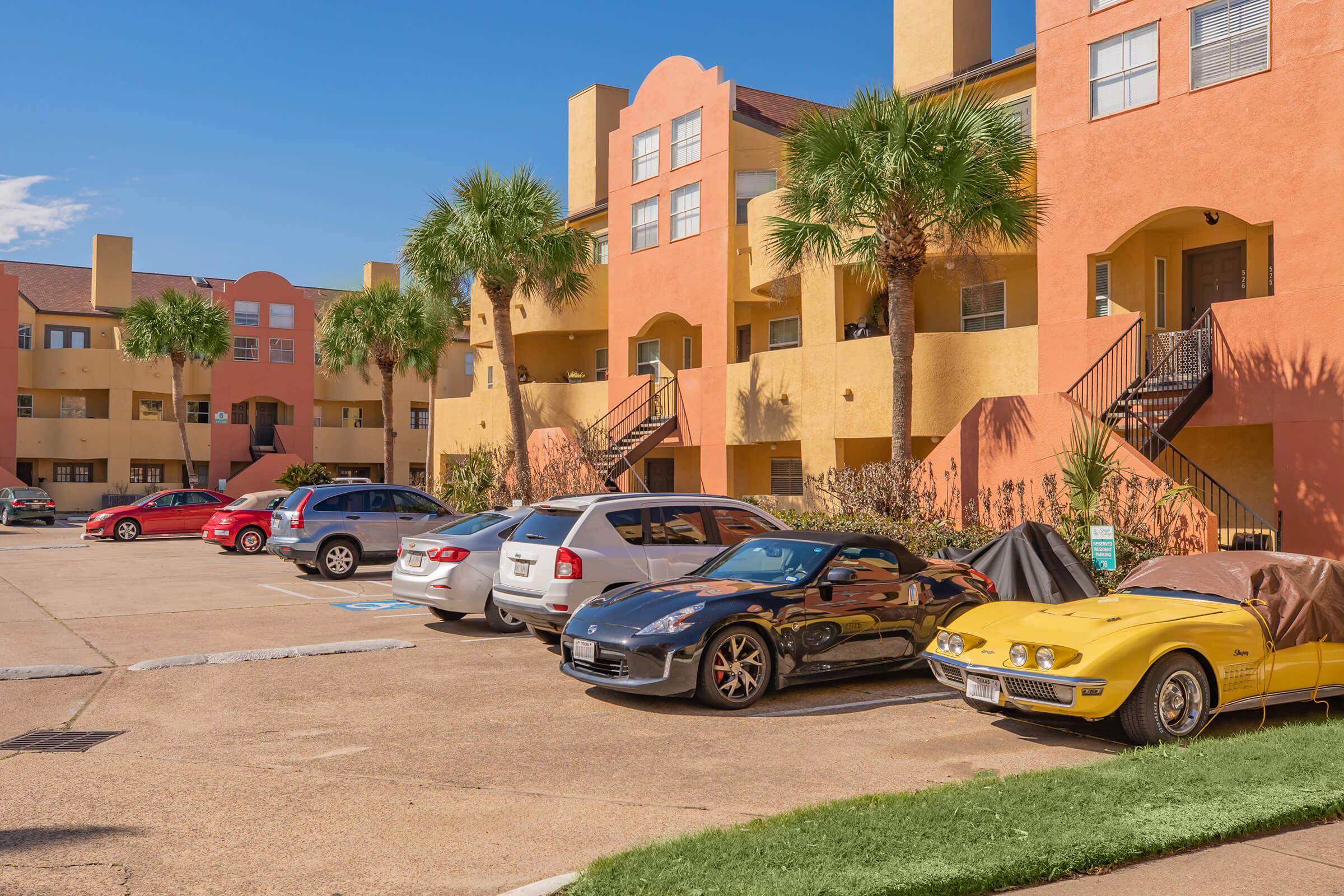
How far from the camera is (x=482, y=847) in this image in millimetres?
5688

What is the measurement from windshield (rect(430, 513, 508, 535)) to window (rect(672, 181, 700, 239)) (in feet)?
49.4

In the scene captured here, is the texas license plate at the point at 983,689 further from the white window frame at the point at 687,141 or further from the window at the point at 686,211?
the white window frame at the point at 687,141

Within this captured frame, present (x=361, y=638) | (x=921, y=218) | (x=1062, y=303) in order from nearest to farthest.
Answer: (x=361, y=638), (x=921, y=218), (x=1062, y=303)

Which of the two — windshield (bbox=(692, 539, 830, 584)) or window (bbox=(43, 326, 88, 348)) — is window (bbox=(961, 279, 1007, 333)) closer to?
windshield (bbox=(692, 539, 830, 584))

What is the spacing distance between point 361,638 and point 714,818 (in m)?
7.71

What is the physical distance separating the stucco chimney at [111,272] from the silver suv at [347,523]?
40.9 m

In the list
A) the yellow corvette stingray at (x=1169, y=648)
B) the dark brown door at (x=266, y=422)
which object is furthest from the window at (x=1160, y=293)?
the dark brown door at (x=266, y=422)

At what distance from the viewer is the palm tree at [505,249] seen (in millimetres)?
26469

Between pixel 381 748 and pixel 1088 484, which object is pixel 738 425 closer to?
pixel 1088 484

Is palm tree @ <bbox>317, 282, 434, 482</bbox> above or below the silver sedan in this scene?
above

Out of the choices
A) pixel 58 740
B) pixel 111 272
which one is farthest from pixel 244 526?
pixel 111 272

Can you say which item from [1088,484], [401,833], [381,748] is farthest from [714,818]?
[1088,484]

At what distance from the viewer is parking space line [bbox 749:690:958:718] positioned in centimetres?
900

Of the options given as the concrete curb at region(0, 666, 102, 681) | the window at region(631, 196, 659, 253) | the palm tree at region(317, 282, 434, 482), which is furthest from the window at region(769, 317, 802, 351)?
the concrete curb at region(0, 666, 102, 681)
